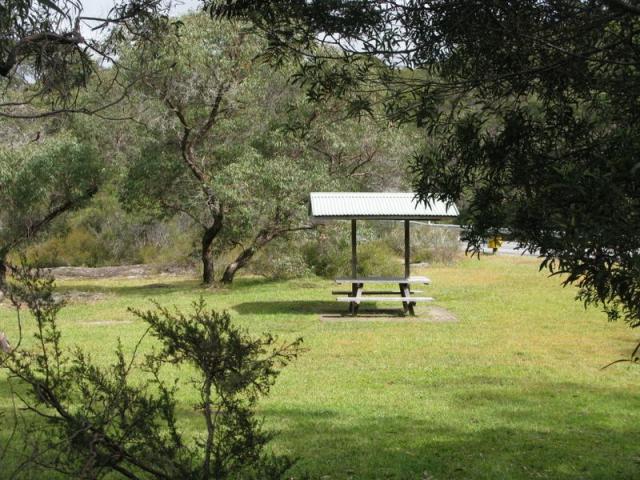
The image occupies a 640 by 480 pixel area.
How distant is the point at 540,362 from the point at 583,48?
7.21 meters

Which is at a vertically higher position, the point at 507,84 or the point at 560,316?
the point at 507,84

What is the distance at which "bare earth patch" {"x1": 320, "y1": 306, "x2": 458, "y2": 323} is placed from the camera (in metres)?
15.2

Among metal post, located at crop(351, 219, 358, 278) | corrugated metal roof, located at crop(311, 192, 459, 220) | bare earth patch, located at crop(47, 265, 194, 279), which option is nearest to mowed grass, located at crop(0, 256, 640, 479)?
metal post, located at crop(351, 219, 358, 278)

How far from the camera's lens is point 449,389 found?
9.15 m

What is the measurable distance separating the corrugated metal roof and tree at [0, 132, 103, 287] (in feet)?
20.1

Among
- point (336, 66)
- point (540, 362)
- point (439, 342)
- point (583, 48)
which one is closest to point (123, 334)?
point (439, 342)

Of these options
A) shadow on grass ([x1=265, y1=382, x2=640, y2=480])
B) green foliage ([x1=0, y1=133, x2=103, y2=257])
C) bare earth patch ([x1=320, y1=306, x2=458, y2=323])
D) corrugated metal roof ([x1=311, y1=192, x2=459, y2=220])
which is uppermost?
green foliage ([x1=0, y1=133, x2=103, y2=257])

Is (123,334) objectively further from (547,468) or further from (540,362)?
(547,468)

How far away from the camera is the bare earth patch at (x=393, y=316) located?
600 inches

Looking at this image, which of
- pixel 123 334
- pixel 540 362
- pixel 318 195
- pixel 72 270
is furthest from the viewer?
pixel 72 270

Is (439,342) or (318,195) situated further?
(318,195)

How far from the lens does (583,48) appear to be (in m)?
4.48

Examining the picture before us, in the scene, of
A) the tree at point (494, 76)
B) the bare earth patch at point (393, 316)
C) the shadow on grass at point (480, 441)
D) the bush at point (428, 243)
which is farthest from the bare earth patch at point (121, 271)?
the tree at point (494, 76)

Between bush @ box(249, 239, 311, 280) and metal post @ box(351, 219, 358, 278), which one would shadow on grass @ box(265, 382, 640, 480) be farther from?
bush @ box(249, 239, 311, 280)
